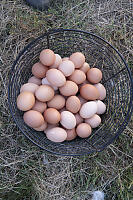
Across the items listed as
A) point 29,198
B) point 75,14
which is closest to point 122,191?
point 29,198

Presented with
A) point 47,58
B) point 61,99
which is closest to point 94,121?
point 61,99

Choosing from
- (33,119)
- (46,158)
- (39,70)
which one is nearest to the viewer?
(33,119)

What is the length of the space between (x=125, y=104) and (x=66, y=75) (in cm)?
43

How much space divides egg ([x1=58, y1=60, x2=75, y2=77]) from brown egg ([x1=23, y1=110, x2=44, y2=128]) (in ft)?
0.87

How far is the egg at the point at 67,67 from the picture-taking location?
1264 mm

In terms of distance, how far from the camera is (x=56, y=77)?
1.22 m

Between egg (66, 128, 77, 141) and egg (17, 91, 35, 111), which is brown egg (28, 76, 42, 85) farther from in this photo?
egg (66, 128, 77, 141)

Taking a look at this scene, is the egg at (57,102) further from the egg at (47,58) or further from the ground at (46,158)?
the ground at (46,158)

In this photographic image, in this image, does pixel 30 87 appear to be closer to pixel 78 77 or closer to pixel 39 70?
pixel 39 70

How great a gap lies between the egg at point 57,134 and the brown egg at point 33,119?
84mm

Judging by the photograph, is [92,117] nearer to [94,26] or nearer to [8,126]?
[8,126]

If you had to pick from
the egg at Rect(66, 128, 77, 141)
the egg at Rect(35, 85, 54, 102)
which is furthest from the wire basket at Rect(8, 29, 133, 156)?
the egg at Rect(35, 85, 54, 102)

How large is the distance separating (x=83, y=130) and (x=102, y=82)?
0.35 meters

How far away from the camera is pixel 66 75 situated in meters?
1.29
